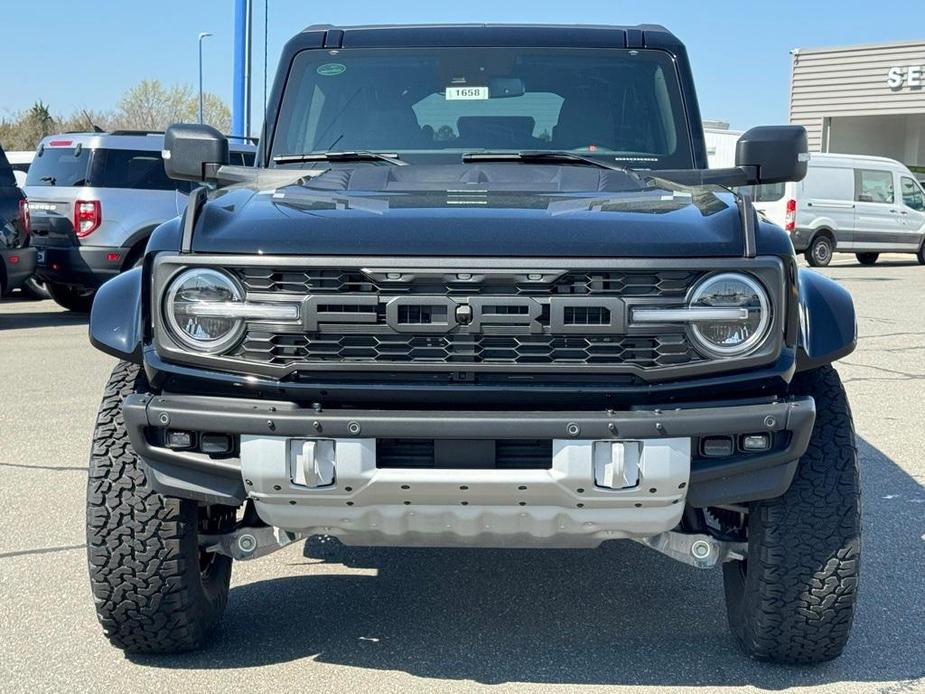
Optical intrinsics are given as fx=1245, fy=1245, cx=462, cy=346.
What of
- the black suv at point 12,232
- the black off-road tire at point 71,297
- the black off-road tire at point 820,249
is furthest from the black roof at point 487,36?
the black off-road tire at point 820,249

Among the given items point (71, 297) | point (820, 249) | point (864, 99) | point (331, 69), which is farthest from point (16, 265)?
point (864, 99)

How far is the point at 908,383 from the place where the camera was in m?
9.18

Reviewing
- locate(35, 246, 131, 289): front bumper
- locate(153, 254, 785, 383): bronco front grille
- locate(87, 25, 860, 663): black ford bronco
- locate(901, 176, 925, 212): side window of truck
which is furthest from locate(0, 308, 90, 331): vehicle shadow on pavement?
locate(901, 176, 925, 212): side window of truck

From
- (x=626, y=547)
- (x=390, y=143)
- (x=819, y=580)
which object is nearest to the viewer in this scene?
(x=819, y=580)

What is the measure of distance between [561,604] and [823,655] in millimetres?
944

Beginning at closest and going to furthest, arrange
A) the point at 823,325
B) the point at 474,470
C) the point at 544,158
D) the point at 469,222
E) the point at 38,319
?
the point at 474,470 < the point at 469,222 < the point at 823,325 < the point at 544,158 < the point at 38,319

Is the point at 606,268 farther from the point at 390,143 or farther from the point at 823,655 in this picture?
the point at 390,143

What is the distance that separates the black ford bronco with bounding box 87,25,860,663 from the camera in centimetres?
310

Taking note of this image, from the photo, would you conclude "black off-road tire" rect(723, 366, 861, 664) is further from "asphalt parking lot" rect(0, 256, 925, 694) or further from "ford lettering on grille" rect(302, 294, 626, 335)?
"ford lettering on grille" rect(302, 294, 626, 335)

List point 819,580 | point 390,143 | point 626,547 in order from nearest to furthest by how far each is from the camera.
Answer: point 819,580, point 390,143, point 626,547

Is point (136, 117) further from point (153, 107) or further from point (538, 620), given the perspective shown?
point (538, 620)

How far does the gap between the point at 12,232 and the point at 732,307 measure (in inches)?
400

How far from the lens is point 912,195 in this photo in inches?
914

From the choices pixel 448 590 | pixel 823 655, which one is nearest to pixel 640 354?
pixel 823 655
